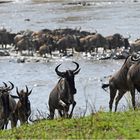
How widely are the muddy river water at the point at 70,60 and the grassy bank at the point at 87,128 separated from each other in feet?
7.59

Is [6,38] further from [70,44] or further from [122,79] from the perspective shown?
[122,79]

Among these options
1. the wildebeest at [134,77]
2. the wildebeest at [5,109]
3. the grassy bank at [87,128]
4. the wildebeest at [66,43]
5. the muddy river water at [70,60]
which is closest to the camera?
the grassy bank at [87,128]

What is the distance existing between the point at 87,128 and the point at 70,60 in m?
21.8

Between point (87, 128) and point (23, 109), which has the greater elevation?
point (87, 128)

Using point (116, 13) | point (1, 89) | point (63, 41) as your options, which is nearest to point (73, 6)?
point (116, 13)

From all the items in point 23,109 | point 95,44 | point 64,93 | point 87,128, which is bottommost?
point 95,44

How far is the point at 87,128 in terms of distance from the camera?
31.9ft

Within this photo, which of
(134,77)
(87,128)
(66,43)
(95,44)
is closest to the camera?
(87,128)

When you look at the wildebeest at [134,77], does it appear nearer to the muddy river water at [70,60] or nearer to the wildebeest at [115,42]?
the muddy river water at [70,60]

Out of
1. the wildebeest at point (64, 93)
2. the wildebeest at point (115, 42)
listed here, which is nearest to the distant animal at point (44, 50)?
the wildebeest at point (115, 42)

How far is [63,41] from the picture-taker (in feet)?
115

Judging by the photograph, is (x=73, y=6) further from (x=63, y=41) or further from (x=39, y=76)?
(x=39, y=76)

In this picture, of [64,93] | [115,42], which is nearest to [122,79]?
[64,93]

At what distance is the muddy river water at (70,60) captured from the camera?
69.8ft
